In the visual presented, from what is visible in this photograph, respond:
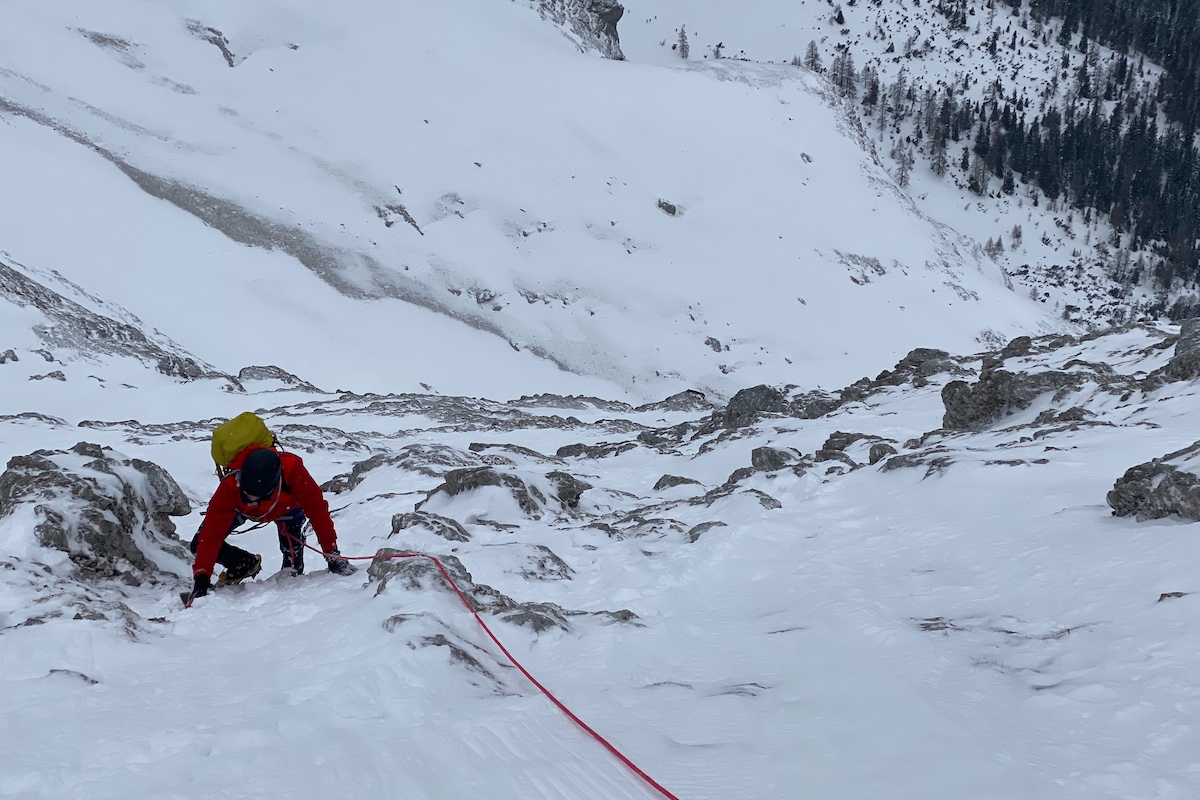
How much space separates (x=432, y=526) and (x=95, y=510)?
363 centimetres

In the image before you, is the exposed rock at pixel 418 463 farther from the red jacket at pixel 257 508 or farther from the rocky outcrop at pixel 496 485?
the red jacket at pixel 257 508

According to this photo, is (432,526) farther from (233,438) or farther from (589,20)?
(589,20)

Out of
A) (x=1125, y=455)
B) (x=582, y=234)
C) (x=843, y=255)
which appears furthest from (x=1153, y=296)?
(x=1125, y=455)

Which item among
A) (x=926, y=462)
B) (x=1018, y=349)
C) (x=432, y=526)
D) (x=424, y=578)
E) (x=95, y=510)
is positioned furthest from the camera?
(x=1018, y=349)

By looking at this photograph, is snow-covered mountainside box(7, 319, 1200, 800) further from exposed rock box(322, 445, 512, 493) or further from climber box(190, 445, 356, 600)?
exposed rock box(322, 445, 512, 493)

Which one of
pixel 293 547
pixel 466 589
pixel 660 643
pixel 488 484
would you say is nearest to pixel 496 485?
pixel 488 484

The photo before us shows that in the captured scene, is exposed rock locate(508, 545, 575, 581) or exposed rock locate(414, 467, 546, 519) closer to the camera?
exposed rock locate(508, 545, 575, 581)

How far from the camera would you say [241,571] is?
6.67 meters

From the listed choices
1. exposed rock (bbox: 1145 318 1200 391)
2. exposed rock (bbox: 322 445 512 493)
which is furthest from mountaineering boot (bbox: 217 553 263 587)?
exposed rock (bbox: 1145 318 1200 391)

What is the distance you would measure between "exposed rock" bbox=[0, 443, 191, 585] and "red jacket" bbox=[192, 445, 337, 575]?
2.65 ft

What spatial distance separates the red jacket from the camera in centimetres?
593

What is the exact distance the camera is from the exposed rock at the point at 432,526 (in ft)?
29.2

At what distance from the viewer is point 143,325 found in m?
34.4

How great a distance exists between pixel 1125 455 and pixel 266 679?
386 inches
